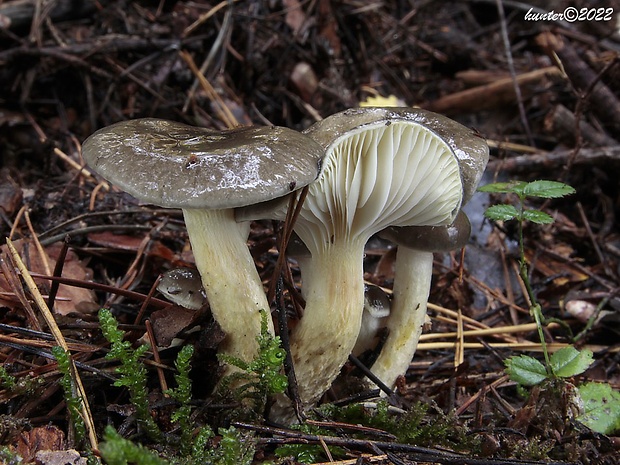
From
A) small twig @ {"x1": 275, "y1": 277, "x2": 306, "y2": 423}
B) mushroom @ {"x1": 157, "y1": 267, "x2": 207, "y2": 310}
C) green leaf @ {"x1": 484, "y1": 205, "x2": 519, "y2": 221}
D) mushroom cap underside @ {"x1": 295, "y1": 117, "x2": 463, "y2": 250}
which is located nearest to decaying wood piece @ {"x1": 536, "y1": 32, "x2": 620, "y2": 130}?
green leaf @ {"x1": 484, "y1": 205, "x2": 519, "y2": 221}

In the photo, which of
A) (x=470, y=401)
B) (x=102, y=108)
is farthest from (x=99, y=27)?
(x=470, y=401)

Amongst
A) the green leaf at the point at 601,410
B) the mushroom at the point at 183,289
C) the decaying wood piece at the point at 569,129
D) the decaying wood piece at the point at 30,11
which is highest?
the decaying wood piece at the point at 30,11

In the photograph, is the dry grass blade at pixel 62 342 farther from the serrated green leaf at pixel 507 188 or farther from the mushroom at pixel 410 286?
the serrated green leaf at pixel 507 188

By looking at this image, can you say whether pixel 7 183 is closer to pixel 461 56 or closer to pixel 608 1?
pixel 461 56

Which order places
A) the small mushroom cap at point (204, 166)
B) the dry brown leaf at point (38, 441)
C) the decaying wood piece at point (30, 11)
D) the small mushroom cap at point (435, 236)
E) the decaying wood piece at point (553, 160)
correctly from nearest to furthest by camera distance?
1. the small mushroom cap at point (204, 166)
2. the dry brown leaf at point (38, 441)
3. the small mushroom cap at point (435, 236)
4. the decaying wood piece at point (553, 160)
5. the decaying wood piece at point (30, 11)

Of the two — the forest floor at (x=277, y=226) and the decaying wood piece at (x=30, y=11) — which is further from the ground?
the decaying wood piece at (x=30, y=11)

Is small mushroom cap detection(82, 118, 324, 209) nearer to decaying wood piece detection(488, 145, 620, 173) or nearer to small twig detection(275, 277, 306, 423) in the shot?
small twig detection(275, 277, 306, 423)

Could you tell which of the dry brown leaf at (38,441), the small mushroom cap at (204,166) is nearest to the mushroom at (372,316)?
the small mushroom cap at (204,166)

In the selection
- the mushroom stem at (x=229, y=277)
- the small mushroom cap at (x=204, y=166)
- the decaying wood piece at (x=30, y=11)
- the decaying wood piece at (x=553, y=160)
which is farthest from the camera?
the decaying wood piece at (x=30, y=11)
